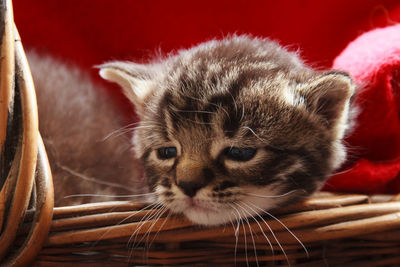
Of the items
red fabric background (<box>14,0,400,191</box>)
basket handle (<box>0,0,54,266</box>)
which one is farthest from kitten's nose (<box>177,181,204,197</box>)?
red fabric background (<box>14,0,400,191</box>)

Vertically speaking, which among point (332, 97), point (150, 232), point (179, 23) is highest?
point (179, 23)

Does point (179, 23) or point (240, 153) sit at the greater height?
point (179, 23)

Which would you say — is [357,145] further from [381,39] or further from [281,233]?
[281,233]

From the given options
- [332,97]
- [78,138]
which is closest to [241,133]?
[332,97]

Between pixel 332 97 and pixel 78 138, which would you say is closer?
pixel 332 97

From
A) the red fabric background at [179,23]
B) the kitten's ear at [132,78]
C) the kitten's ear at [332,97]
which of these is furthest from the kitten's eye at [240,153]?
the red fabric background at [179,23]

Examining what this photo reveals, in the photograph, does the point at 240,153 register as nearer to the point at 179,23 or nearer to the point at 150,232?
the point at 150,232

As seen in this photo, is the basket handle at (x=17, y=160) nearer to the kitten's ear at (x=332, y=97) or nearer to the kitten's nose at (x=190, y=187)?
the kitten's nose at (x=190, y=187)
